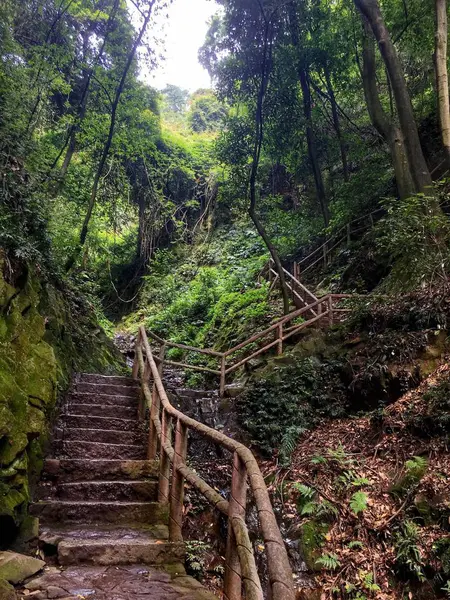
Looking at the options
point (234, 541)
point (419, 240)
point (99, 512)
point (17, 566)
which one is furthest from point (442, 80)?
point (17, 566)

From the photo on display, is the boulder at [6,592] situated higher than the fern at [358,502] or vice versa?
the boulder at [6,592]

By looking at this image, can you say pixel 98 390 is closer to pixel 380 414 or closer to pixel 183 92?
pixel 380 414

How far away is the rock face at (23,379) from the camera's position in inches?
143

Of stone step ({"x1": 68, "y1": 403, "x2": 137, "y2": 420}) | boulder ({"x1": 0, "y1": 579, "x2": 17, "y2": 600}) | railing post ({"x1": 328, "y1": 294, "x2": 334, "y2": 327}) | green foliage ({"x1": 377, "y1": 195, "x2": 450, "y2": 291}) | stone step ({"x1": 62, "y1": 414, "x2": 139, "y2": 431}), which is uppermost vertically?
green foliage ({"x1": 377, "y1": 195, "x2": 450, "y2": 291})

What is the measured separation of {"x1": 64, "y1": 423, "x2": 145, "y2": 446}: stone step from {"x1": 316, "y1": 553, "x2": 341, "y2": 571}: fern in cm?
250

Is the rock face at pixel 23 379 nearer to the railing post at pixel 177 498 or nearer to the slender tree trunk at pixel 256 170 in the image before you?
the railing post at pixel 177 498

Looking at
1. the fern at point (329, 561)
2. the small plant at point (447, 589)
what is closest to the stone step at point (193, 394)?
the fern at point (329, 561)

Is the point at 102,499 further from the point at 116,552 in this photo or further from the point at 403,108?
the point at 403,108

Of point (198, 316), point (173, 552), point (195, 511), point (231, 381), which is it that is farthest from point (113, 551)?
point (198, 316)

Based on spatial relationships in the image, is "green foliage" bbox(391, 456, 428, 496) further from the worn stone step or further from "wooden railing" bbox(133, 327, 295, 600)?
the worn stone step

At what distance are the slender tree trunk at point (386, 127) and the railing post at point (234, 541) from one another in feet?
26.5

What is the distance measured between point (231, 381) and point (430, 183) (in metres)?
6.14

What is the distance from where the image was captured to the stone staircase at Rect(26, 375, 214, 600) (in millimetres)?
3258

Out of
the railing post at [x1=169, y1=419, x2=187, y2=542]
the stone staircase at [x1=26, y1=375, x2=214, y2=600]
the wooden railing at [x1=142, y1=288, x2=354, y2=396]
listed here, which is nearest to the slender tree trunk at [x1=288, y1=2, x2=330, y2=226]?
the wooden railing at [x1=142, y1=288, x2=354, y2=396]
